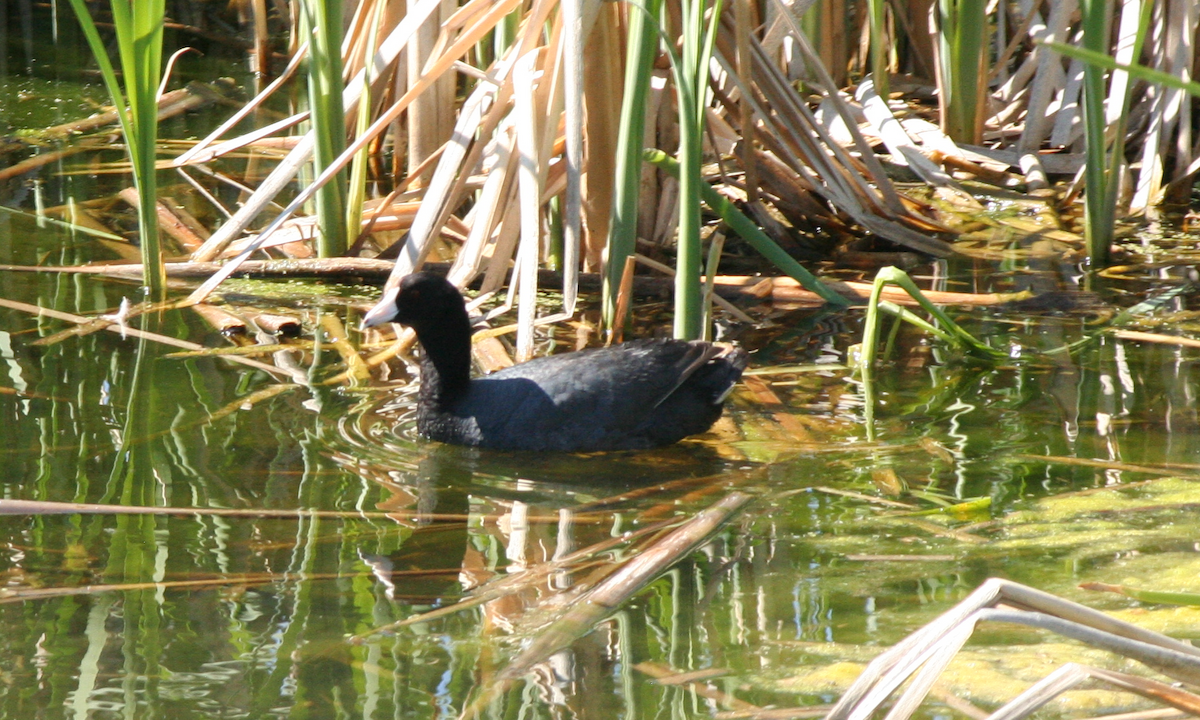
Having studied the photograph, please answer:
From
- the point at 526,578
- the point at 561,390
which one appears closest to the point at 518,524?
the point at 526,578

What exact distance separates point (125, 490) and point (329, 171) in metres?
1.35

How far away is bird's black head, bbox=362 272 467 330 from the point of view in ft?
10.8

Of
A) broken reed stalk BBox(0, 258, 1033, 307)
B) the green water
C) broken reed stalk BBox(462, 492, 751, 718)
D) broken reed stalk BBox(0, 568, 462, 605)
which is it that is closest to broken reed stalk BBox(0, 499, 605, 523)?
the green water

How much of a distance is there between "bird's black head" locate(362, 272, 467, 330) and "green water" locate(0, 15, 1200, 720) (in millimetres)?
270

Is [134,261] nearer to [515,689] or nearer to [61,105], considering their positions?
[61,105]

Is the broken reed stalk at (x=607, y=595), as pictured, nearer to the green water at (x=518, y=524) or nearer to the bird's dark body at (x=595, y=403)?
the green water at (x=518, y=524)

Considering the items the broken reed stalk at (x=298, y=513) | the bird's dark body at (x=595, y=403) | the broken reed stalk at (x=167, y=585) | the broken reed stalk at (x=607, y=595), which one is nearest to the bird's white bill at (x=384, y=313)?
the bird's dark body at (x=595, y=403)

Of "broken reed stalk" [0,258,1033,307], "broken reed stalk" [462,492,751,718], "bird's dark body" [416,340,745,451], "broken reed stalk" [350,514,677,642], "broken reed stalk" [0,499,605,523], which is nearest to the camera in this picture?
"broken reed stalk" [462,492,751,718]

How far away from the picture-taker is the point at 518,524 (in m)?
2.74

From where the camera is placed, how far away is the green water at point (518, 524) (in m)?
2.01

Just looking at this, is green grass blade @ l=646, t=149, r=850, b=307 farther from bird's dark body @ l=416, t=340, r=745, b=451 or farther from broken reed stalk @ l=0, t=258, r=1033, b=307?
bird's dark body @ l=416, t=340, r=745, b=451

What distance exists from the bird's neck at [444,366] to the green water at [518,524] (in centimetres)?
14

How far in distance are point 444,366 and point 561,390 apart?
12.1 inches

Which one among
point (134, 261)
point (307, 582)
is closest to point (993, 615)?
point (307, 582)
